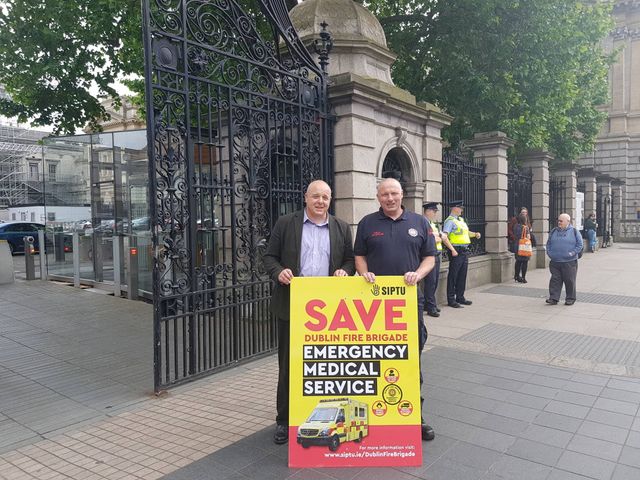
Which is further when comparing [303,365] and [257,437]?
[257,437]

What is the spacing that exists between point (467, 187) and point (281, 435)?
9.69m

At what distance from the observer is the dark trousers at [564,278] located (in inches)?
371

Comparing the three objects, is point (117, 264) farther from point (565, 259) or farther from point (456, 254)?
point (565, 259)

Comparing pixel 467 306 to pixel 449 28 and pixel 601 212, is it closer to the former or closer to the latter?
pixel 449 28

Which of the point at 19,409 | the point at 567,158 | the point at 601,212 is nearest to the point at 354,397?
the point at 19,409

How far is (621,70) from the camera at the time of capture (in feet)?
109

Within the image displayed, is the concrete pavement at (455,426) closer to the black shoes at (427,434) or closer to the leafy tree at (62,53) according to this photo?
Answer: the black shoes at (427,434)

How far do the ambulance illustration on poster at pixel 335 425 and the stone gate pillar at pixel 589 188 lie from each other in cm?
2345

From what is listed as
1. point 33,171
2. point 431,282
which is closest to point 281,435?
point 431,282

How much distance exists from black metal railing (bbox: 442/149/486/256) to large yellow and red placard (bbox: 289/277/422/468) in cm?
788

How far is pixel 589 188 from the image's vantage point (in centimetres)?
2366

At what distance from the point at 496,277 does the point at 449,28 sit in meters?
7.62

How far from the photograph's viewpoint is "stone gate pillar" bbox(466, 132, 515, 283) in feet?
41.9

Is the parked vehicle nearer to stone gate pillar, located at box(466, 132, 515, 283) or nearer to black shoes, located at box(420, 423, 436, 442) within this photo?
stone gate pillar, located at box(466, 132, 515, 283)
